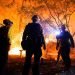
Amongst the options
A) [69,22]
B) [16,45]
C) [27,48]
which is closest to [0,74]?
[27,48]

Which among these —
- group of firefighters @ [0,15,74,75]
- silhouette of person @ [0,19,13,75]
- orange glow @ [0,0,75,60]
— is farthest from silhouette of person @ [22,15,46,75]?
orange glow @ [0,0,75,60]

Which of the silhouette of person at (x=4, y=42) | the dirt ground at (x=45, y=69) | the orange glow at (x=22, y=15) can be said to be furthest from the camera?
the orange glow at (x=22, y=15)

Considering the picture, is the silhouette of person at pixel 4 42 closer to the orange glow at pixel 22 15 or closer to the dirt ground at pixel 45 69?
the dirt ground at pixel 45 69

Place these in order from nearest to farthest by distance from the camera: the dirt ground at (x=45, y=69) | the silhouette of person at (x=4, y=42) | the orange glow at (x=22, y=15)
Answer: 1. the silhouette of person at (x=4, y=42)
2. the dirt ground at (x=45, y=69)
3. the orange glow at (x=22, y=15)

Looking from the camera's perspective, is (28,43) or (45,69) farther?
(45,69)

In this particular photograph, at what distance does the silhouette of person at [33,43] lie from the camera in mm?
9719

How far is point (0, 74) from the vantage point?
9.98 metres

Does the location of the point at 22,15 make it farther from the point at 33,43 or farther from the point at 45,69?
the point at 33,43

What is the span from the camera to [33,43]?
385 inches

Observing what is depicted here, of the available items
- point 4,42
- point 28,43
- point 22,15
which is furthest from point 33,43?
point 22,15

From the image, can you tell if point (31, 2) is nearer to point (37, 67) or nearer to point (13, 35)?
point (13, 35)

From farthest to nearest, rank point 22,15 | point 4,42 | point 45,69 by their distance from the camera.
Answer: point 22,15
point 45,69
point 4,42

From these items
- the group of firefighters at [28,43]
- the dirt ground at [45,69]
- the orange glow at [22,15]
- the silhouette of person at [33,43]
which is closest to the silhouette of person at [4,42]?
the group of firefighters at [28,43]

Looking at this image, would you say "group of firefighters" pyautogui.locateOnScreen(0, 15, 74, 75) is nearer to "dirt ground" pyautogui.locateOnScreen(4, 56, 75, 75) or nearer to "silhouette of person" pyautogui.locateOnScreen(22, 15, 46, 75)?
"silhouette of person" pyautogui.locateOnScreen(22, 15, 46, 75)
